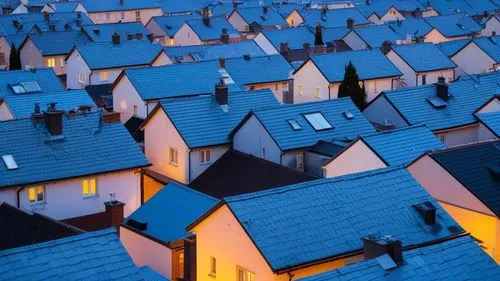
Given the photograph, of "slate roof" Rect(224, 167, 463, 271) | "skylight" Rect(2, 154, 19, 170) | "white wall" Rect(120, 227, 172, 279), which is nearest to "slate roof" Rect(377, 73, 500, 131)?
"slate roof" Rect(224, 167, 463, 271)

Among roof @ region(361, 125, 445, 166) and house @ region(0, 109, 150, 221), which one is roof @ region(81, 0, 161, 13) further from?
roof @ region(361, 125, 445, 166)

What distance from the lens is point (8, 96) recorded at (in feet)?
181

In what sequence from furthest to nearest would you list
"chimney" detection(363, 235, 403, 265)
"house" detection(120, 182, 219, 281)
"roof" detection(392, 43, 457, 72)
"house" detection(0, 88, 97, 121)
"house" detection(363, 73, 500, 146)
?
"roof" detection(392, 43, 457, 72), "house" detection(0, 88, 97, 121), "house" detection(363, 73, 500, 146), "house" detection(120, 182, 219, 281), "chimney" detection(363, 235, 403, 265)

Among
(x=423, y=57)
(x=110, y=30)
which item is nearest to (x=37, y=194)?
(x=423, y=57)

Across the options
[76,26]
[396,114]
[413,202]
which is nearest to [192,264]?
[413,202]

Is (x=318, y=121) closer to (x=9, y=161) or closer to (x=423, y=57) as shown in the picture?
(x=9, y=161)

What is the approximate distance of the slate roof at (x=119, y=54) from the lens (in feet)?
240

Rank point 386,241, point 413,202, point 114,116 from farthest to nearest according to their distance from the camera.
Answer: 1. point 114,116
2. point 413,202
3. point 386,241

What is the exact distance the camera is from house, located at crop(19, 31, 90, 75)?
83.3 metres

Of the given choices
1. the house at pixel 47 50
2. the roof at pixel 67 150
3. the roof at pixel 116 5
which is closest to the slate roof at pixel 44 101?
the roof at pixel 67 150

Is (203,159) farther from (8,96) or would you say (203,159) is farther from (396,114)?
(8,96)

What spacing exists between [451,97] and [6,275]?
33801 millimetres

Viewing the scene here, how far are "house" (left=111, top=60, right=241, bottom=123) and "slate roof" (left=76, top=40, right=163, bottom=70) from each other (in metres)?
13.8

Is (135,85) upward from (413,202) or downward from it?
upward
